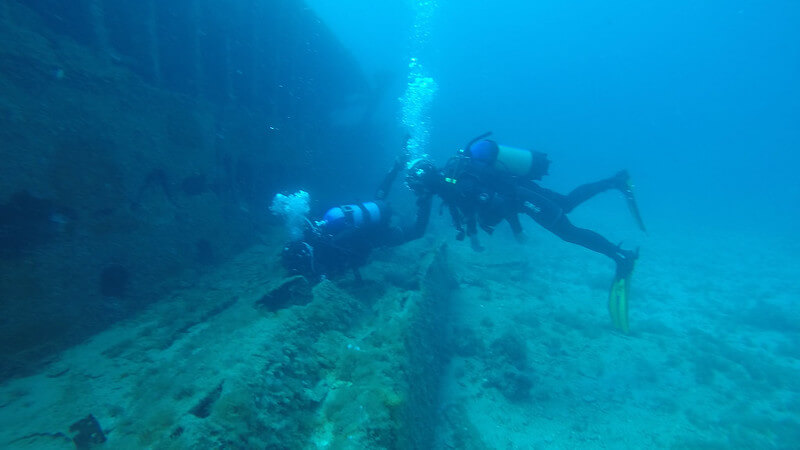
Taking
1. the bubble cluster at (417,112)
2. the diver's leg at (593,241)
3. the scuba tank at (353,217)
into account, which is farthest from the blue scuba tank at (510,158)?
the bubble cluster at (417,112)

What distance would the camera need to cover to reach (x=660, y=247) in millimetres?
18828

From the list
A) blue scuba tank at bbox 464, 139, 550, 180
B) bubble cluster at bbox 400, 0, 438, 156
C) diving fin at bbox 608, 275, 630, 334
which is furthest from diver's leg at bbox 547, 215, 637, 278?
bubble cluster at bbox 400, 0, 438, 156

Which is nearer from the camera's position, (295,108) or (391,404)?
(391,404)

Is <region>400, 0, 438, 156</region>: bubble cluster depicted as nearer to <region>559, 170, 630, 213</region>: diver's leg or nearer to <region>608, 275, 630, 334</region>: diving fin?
<region>559, 170, 630, 213</region>: diver's leg

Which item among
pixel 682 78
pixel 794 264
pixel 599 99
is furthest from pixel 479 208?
pixel 682 78

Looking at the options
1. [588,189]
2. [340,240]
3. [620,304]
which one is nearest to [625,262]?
[620,304]

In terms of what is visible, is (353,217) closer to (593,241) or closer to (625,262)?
(593,241)

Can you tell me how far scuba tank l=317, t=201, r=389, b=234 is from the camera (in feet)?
18.9

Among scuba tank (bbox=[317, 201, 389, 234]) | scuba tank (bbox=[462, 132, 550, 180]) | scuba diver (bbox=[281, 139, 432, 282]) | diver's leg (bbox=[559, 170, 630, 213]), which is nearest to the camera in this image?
scuba diver (bbox=[281, 139, 432, 282])

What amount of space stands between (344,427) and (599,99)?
16660 cm

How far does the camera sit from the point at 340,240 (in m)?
5.51

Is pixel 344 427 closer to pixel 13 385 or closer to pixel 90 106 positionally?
pixel 13 385

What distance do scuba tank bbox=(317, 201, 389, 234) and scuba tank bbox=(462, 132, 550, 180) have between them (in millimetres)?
1786

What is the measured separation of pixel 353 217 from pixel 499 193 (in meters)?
2.45
